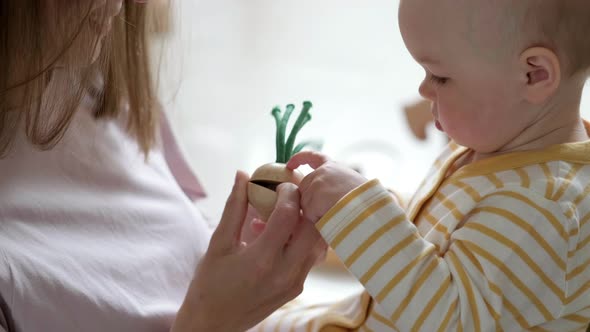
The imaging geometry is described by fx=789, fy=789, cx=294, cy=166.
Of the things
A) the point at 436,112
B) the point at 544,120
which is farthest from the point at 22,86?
the point at 544,120

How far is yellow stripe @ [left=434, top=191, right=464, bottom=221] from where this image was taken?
848mm

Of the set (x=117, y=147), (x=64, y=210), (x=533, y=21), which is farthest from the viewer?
(x=117, y=147)

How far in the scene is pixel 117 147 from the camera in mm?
1042

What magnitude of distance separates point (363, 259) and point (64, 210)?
0.35 metres

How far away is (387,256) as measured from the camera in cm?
80

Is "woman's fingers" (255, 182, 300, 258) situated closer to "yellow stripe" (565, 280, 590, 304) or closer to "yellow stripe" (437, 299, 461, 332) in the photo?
"yellow stripe" (437, 299, 461, 332)

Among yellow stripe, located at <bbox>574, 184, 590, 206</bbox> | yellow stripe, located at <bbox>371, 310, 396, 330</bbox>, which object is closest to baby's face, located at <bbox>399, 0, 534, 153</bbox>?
yellow stripe, located at <bbox>574, 184, 590, 206</bbox>

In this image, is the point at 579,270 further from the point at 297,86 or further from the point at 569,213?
the point at 297,86

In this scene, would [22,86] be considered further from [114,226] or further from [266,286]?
[266,286]

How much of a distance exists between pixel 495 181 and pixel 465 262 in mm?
103

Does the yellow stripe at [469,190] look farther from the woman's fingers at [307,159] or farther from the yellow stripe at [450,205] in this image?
the woman's fingers at [307,159]

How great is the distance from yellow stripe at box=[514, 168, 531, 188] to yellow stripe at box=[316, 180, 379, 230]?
15 centimetres

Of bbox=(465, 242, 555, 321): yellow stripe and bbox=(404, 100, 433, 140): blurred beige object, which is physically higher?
bbox=(404, 100, 433, 140): blurred beige object

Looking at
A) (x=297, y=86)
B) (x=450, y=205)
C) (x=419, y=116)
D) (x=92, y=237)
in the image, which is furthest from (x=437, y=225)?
(x=297, y=86)
